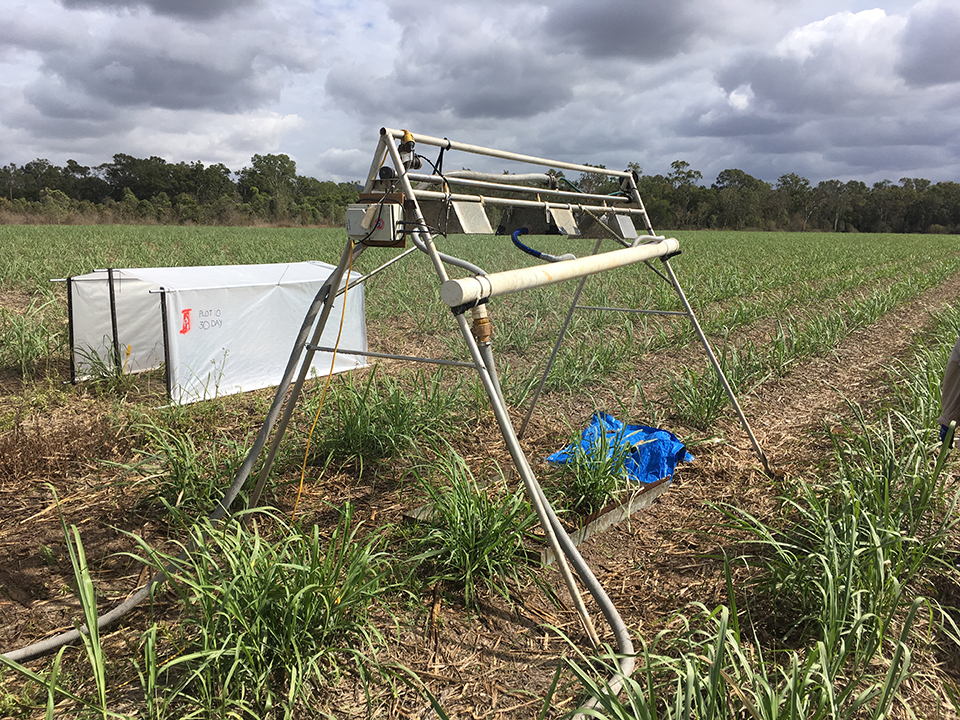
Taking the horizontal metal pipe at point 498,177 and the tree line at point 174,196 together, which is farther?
the tree line at point 174,196

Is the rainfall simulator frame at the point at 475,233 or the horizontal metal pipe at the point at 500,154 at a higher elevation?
the horizontal metal pipe at the point at 500,154

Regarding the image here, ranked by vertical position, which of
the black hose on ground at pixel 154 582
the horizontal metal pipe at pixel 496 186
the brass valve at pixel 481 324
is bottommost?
the black hose on ground at pixel 154 582

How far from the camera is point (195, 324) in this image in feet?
16.0

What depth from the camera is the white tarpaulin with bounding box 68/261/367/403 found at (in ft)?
15.7

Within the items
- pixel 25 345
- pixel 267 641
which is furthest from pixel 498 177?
pixel 25 345

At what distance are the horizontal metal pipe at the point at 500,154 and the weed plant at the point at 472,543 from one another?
1335 mm

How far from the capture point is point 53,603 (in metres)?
2.41

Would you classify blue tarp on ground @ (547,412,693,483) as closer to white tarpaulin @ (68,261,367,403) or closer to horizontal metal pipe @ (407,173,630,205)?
horizontal metal pipe @ (407,173,630,205)

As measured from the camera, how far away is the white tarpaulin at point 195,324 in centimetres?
479

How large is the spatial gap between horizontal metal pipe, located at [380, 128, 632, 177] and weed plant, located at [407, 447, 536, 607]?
1335 millimetres

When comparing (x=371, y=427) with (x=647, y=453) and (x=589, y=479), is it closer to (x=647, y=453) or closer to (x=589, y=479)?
(x=589, y=479)

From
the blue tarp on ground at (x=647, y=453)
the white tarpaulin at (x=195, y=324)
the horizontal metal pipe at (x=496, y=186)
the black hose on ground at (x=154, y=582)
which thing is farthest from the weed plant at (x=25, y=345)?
the blue tarp on ground at (x=647, y=453)

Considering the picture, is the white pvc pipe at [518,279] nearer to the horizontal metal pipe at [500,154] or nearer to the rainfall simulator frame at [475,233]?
the rainfall simulator frame at [475,233]

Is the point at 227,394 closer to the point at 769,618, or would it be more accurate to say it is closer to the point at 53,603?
the point at 53,603
